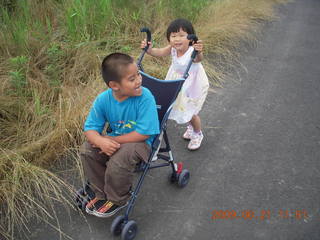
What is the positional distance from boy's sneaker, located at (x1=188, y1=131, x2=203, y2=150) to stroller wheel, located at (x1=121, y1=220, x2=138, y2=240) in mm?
1280

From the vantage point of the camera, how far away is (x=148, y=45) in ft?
9.84

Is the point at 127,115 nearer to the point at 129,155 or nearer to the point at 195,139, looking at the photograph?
the point at 129,155

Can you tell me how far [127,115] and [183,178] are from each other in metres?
0.91

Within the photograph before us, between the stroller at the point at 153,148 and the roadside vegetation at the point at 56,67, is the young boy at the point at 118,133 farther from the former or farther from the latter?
the roadside vegetation at the point at 56,67

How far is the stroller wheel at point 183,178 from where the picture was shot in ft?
9.53

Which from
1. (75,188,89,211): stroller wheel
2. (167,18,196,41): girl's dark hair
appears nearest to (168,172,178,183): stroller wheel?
(75,188,89,211): stroller wheel

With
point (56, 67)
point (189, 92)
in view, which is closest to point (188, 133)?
point (189, 92)

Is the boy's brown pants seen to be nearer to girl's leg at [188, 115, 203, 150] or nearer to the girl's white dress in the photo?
the girl's white dress

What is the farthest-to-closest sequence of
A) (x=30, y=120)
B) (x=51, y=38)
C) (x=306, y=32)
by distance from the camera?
(x=306, y=32) → (x=51, y=38) → (x=30, y=120)

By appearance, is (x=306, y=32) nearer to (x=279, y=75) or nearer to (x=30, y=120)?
(x=279, y=75)

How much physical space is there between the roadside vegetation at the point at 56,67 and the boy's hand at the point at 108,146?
1.93 ft

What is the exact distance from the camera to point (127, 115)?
94.3 inches

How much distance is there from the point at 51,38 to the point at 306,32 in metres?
6.22

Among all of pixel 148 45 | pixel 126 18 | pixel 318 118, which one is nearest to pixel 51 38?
pixel 126 18
